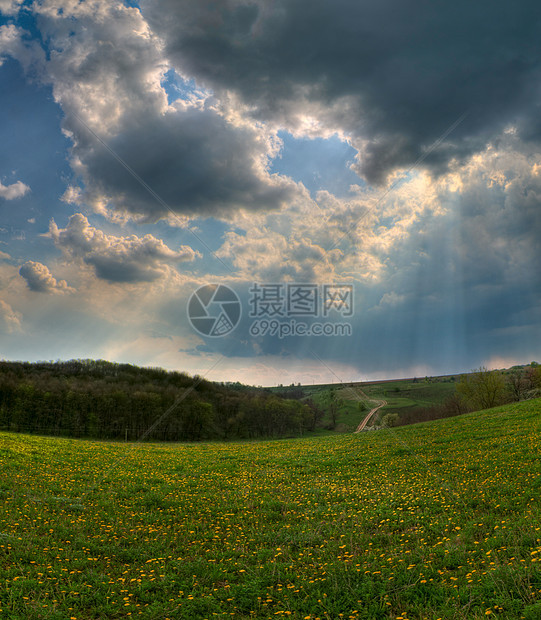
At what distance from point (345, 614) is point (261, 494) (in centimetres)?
790

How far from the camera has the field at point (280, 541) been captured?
6.67 meters

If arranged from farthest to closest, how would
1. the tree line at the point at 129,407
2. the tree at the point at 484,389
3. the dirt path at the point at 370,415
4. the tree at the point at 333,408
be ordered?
the tree at the point at 333,408, the dirt path at the point at 370,415, the tree line at the point at 129,407, the tree at the point at 484,389

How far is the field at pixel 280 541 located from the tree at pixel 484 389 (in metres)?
54.0

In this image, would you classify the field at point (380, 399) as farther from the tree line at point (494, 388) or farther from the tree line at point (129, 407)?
the tree line at point (494, 388)

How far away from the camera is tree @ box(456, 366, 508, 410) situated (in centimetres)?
6359

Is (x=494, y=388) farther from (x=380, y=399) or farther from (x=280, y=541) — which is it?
(x=380, y=399)

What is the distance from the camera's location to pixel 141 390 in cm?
9538

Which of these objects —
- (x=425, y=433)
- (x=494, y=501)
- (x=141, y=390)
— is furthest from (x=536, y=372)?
(x=141, y=390)

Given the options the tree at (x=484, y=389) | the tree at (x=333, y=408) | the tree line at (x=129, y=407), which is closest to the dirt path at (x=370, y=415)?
the tree at (x=333, y=408)

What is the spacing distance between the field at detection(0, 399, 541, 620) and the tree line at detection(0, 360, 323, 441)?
53.3 metres

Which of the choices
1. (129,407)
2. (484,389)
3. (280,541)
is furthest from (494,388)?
(129,407)

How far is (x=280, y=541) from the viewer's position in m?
9.61

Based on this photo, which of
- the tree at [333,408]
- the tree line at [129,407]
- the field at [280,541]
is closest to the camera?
the field at [280,541]

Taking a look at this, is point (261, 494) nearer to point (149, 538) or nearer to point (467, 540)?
point (149, 538)
